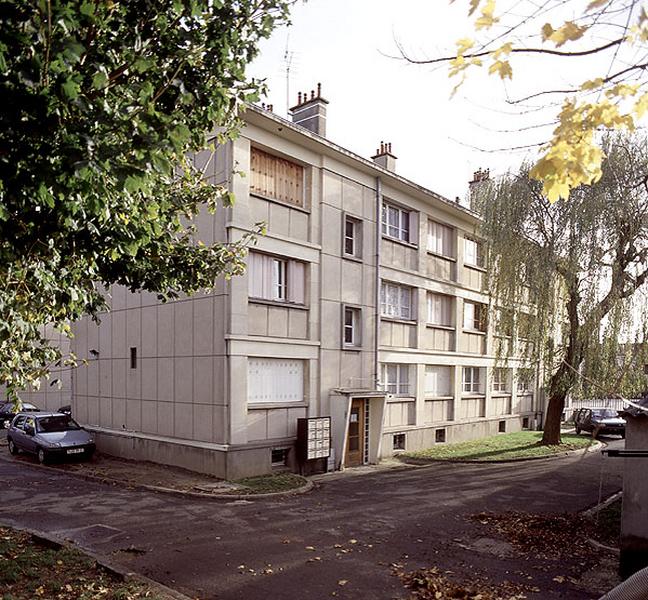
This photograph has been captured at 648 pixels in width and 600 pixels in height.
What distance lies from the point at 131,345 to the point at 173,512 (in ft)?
24.8

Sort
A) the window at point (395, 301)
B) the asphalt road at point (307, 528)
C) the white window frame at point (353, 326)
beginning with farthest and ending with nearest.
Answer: the window at point (395, 301)
the white window frame at point (353, 326)
the asphalt road at point (307, 528)

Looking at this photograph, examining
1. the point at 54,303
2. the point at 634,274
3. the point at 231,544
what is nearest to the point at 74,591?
the point at 231,544

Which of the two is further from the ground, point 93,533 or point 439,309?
point 439,309

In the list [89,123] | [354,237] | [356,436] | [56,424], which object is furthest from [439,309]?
[89,123]

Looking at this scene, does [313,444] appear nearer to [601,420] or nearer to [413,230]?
[413,230]

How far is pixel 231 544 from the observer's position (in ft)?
31.5

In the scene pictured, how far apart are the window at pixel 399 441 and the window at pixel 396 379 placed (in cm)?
147

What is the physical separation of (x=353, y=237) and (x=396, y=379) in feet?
18.3

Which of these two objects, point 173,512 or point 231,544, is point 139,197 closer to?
point 231,544

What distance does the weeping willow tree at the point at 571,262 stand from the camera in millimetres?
17656

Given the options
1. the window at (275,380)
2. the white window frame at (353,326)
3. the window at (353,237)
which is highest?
the window at (353,237)

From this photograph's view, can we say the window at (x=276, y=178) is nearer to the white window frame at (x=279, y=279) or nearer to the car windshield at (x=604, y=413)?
the white window frame at (x=279, y=279)

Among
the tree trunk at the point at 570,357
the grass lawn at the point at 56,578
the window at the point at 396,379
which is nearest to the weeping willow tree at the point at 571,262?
the tree trunk at the point at 570,357

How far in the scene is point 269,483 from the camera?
47.3 ft
